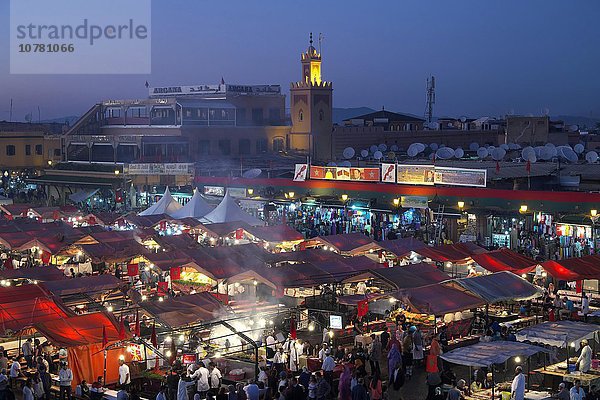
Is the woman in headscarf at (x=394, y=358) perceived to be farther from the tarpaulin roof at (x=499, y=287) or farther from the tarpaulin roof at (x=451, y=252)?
the tarpaulin roof at (x=451, y=252)

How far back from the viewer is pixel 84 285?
19625mm

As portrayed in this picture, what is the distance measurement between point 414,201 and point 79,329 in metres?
18.6

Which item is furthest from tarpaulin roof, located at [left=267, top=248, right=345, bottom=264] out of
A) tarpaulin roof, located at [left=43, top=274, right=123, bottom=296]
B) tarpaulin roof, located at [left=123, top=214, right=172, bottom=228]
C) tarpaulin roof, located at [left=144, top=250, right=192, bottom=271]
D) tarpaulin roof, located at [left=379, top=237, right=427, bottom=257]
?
tarpaulin roof, located at [left=123, top=214, right=172, bottom=228]

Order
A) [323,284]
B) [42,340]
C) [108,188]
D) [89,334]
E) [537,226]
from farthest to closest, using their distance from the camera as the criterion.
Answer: [108,188], [537,226], [323,284], [42,340], [89,334]

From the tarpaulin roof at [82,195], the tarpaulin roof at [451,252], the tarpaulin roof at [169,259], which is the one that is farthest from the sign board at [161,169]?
the tarpaulin roof at [451,252]

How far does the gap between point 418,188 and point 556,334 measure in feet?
55.6

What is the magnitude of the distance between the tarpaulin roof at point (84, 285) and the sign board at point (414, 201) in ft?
47.0

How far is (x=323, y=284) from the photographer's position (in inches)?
829

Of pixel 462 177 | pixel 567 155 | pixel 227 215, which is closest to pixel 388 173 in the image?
pixel 462 177

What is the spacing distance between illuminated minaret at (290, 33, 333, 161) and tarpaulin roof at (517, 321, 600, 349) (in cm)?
4409

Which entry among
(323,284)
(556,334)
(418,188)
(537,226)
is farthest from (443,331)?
(418,188)

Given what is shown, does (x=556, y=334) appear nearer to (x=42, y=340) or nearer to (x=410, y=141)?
(x=42, y=340)

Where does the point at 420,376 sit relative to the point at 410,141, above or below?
below

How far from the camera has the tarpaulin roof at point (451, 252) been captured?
2317 cm
